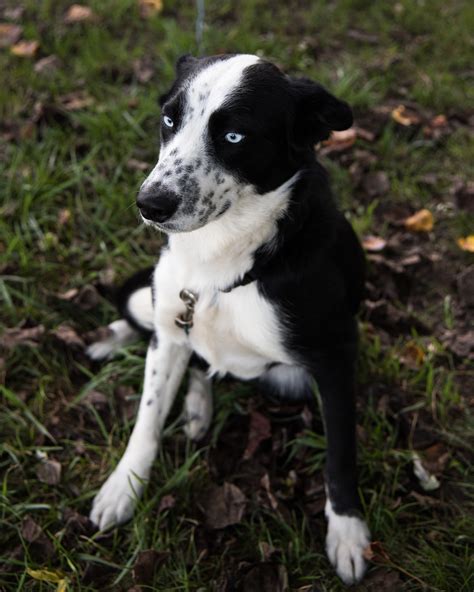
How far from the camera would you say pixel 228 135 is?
192 cm

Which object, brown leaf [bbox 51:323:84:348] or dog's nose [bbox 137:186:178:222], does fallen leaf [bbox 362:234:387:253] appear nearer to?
brown leaf [bbox 51:323:84:348]

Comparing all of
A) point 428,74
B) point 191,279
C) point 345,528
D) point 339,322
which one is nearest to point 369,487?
point 345,528

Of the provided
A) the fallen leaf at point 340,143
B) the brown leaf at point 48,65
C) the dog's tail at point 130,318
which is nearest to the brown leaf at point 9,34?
the brown leaf at point 48,65

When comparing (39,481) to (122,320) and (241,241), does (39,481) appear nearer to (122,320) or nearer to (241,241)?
(122,320)

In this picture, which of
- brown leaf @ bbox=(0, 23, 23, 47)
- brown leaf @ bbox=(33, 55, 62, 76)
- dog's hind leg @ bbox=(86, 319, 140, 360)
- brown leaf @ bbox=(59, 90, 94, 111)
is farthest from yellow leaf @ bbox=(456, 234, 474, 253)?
brown leaf @ bbox=(0, 23, 23, 47)

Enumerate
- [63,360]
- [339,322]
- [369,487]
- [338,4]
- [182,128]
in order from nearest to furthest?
[182,128], [339,322], [369,487], [63,360], [338,4]

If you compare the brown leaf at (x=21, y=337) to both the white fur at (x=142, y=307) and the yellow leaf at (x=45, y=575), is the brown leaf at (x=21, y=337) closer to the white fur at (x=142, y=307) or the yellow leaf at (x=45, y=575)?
the white fur at (x=142, y=307)

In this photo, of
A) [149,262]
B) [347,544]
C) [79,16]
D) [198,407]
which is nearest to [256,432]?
[198,407]

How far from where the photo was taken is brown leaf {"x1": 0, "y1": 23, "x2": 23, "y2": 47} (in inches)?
166

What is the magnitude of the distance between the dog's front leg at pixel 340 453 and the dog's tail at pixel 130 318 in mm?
815

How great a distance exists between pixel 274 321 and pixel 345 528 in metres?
0.73

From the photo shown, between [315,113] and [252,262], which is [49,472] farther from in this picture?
[315,113]

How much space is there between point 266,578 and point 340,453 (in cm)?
46

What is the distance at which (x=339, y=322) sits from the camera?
7.34 ft
